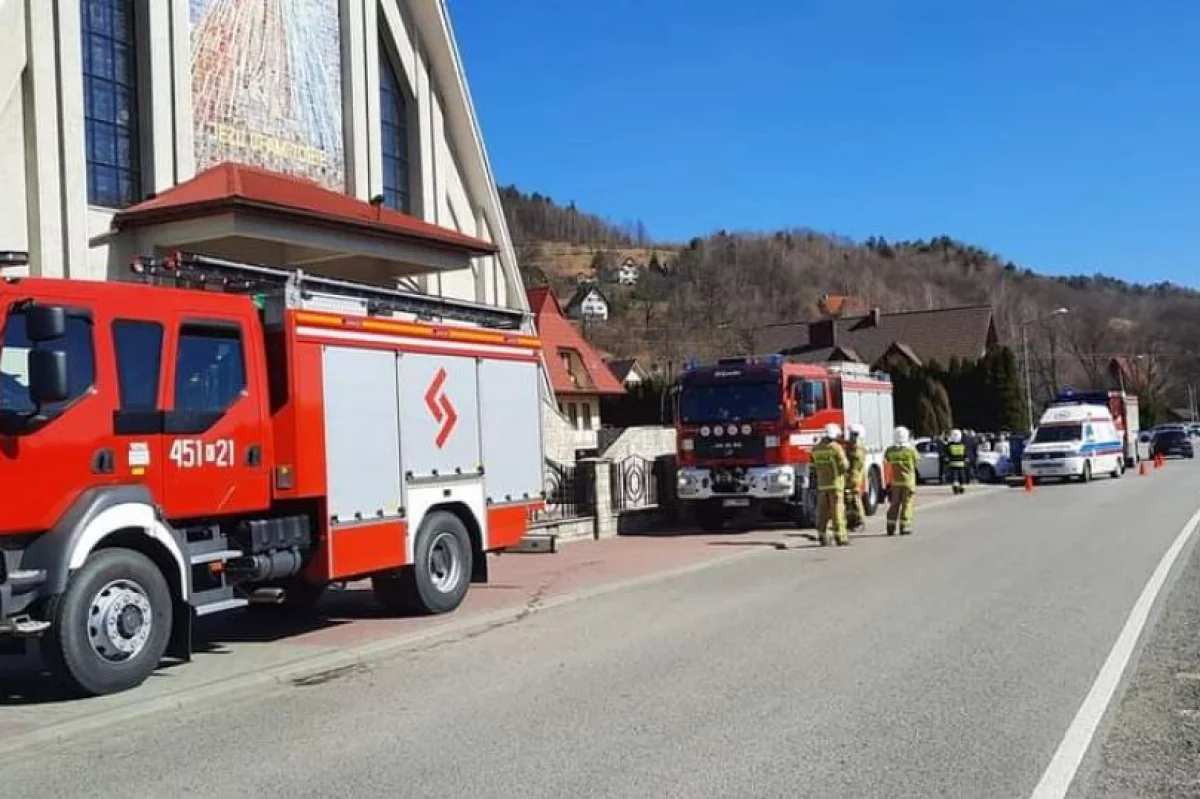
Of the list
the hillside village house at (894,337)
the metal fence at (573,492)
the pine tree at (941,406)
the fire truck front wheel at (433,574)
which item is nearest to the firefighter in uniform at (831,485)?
the metal fence at (573,492)

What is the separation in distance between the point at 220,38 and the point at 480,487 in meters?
12.5

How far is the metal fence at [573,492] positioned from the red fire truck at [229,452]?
7365mm

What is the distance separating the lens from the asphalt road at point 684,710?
6.19m

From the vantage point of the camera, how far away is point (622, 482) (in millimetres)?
22328

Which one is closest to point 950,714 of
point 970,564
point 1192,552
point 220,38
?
point 970,564

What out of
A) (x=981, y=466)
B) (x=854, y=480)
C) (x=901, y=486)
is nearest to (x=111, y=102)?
(x=854, y=480)

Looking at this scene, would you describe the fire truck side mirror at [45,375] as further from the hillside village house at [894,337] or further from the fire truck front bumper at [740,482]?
the hillside village house at [894,337]

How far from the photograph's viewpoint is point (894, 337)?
88562 millimetres

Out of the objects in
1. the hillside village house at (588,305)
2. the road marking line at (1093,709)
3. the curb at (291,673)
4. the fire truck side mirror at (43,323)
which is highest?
the hillside village house at (588,305)

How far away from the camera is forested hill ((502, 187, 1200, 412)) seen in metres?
103

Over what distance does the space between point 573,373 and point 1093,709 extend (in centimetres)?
4050

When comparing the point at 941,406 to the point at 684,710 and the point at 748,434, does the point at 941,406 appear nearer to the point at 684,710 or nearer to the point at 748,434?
the point at 748,434

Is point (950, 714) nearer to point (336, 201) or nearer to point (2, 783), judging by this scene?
point (2, 783)

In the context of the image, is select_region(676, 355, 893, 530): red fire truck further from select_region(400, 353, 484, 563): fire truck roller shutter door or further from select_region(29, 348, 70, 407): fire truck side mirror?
select_region(29, 348, 70, 407): fire truck side mirror
